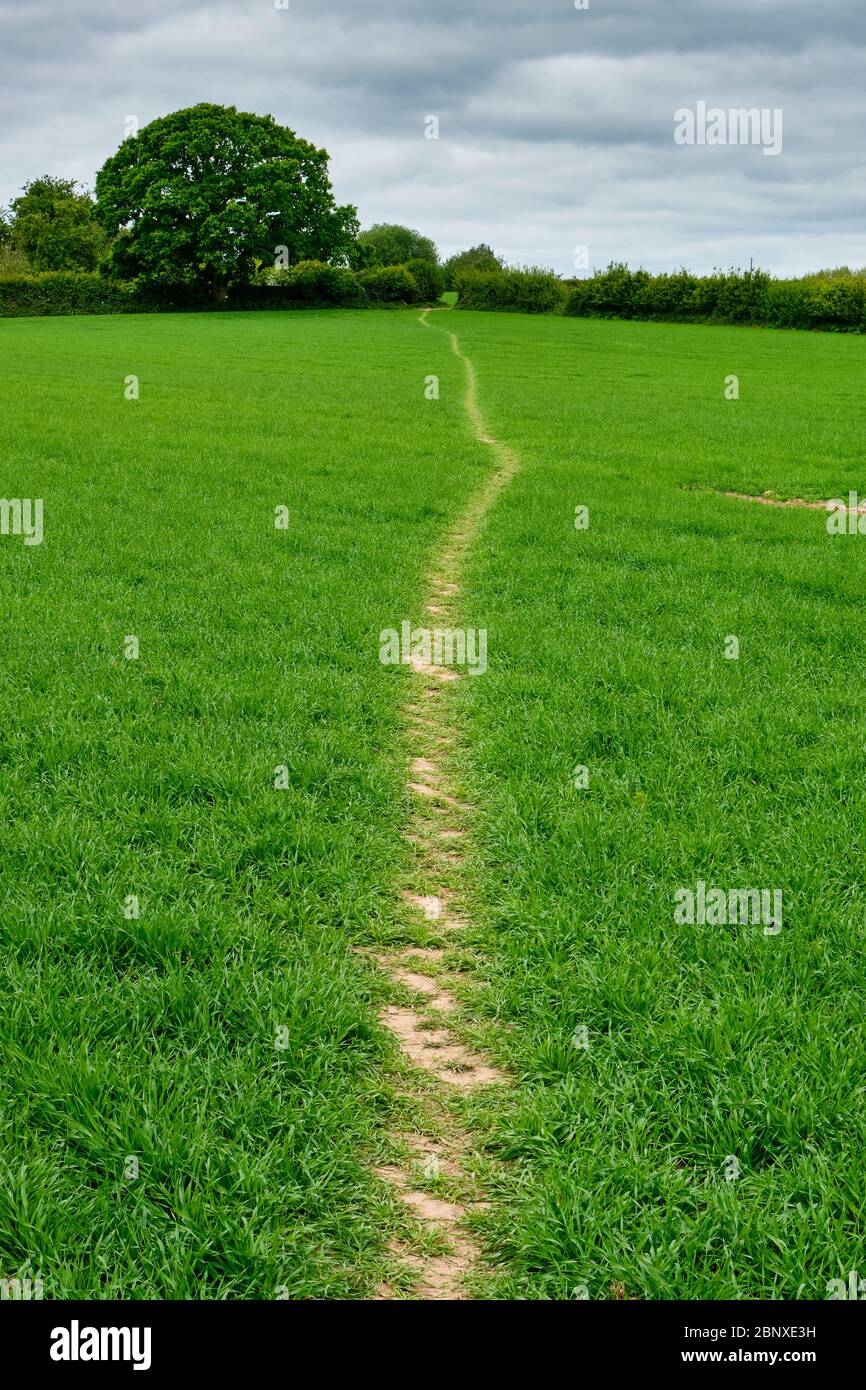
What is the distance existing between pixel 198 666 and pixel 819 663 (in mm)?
4539

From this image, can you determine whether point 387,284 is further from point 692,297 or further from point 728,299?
point 728,299

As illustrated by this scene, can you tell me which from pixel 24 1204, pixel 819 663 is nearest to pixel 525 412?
pixel 819 663

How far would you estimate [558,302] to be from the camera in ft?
250

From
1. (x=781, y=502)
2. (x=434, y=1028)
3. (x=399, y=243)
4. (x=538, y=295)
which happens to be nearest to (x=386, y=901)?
(x=434, y=1028)

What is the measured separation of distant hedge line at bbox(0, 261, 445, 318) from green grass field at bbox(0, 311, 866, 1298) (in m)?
65.3

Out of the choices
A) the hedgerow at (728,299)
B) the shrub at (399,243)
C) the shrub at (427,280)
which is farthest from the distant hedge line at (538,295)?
the shrub at (399,243)

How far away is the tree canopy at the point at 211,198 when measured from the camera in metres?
67.0

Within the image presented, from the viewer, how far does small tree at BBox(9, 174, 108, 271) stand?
8756 centimetres

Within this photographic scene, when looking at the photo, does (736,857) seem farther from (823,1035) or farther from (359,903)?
Answer: (359,903)

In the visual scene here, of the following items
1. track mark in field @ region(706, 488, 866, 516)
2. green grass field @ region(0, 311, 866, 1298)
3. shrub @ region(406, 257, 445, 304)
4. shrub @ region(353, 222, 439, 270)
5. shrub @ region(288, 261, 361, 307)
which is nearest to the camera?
green grass field @ region(0, 311, 866, 1298)

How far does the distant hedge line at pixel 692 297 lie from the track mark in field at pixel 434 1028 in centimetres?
6369

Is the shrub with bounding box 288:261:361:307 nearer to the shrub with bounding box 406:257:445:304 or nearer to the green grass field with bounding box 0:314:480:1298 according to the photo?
the shrub with bounding box 406:257:445:304

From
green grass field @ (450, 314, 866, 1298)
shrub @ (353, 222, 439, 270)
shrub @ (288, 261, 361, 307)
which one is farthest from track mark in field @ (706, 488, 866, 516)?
shrub @ (353, 222, 439, 270)

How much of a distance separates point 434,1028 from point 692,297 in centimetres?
7062
